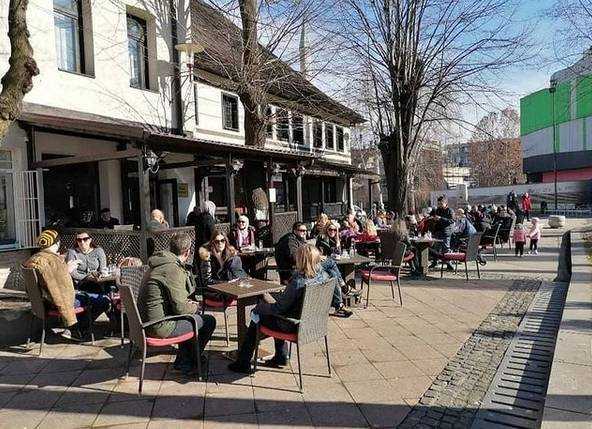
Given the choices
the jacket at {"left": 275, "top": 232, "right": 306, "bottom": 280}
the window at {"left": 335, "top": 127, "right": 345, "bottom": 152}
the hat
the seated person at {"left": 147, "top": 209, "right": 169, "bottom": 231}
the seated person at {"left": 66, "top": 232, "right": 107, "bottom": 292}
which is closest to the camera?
the hat

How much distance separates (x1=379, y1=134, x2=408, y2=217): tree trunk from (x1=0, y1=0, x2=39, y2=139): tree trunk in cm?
988

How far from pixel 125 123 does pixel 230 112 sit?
592 cm

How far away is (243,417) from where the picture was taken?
3.64 meters

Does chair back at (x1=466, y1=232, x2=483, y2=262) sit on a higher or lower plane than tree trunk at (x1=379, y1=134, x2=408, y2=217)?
lower

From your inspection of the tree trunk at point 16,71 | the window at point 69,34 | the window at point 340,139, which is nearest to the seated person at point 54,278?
the tree trunk at point 16,71

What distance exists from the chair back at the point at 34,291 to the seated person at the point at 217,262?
182 centimetres

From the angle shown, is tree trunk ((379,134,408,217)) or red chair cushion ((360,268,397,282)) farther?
tree trunk ((379,134,408,217))

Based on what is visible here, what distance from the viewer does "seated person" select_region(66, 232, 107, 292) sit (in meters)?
6.18

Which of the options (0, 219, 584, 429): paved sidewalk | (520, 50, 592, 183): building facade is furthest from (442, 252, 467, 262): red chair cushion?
(520, 50, 592, 183): building facade

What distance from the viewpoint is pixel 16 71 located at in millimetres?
5863

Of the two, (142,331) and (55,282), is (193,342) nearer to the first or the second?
(142,331)

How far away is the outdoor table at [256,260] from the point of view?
846 centimetres

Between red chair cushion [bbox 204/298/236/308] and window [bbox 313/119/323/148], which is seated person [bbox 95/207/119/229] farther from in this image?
window [bbox 313/119/323/148]

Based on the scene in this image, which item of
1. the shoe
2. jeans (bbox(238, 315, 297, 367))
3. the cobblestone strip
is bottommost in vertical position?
the cobblestone strip
